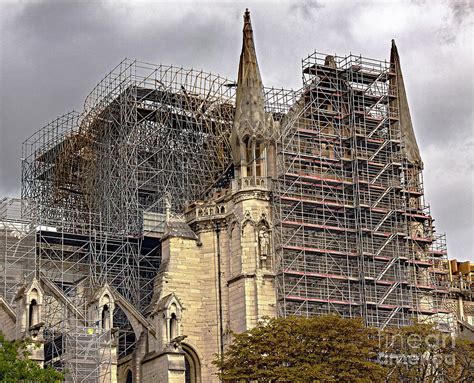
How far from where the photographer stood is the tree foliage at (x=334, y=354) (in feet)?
211

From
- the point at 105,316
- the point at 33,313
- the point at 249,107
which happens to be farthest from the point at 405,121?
the point at 33,313

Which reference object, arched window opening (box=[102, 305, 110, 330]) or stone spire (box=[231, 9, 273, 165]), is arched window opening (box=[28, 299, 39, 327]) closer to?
arched window opening (box=[102, 305, 110, 330])

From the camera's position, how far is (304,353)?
65062mm

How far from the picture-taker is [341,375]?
209 feet

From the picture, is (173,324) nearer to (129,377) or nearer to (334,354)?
(129,377)

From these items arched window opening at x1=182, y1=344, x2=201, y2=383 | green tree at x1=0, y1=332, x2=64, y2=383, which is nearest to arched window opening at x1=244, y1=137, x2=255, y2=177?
arched window opening at x1=182, y1=344, x2=201, y2=383

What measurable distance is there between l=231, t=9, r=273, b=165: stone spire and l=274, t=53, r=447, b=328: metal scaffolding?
183 centimetres

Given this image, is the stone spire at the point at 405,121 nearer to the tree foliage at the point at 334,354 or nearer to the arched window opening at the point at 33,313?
the tree foliage at the point at 334,354

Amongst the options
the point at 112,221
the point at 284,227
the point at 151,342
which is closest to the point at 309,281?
the point at 284,227

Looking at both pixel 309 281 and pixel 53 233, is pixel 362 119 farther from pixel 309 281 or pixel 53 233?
pixel 53 233

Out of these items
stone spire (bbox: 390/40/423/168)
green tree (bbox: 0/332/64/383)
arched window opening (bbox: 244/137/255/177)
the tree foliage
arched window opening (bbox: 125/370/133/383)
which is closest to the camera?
green tree (bbox: 0/332/64/383)

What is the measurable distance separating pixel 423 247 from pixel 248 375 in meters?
22.1

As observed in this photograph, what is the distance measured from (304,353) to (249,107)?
19.1 meters

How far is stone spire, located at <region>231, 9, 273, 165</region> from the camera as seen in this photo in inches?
3044
